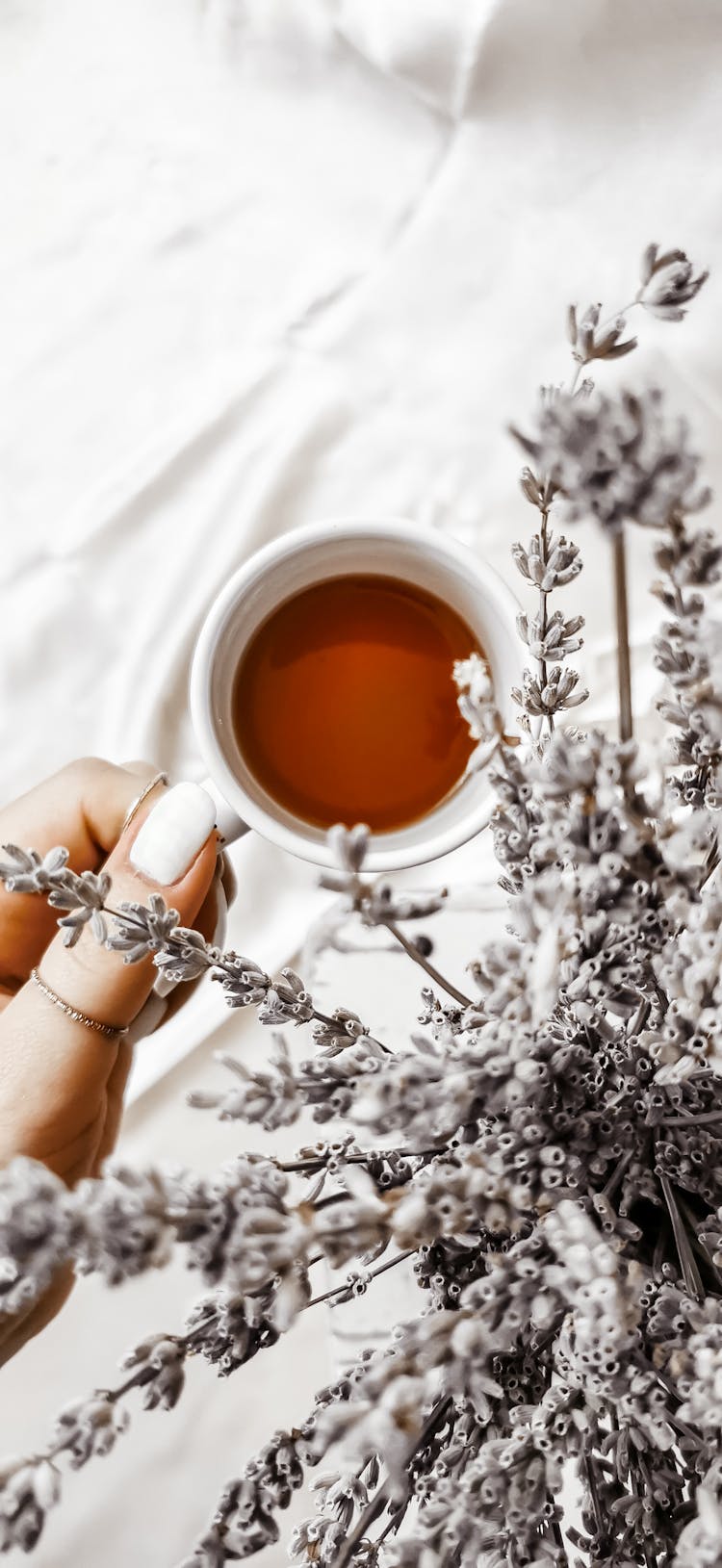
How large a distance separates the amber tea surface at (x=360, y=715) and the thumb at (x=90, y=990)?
161 mm

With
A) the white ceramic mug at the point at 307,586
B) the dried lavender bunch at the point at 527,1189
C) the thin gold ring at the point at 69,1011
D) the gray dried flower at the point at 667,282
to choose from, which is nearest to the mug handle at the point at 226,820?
the white ceramic mug at the point at 307,586

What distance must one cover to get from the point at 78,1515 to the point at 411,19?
3.60 feet

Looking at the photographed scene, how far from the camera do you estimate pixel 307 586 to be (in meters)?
0.71

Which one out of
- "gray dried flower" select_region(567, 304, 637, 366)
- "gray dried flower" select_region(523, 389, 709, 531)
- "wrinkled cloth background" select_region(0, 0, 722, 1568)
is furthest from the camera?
"wrinkled cloth background" select_region(0, 0, 722, 1568)

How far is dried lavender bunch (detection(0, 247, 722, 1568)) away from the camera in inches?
9.5

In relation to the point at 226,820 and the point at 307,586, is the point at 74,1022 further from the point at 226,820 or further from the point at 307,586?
the point at 307,586

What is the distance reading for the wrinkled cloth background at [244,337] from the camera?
2.67 ft

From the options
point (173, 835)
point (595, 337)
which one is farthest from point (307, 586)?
point (595, 337)

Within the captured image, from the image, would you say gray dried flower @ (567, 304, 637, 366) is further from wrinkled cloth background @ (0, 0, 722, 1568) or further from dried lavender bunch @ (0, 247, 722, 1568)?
wrinkled cloth background @ (0, 0, 722, 1568)

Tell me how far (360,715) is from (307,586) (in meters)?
0.11

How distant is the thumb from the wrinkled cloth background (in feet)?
0.84

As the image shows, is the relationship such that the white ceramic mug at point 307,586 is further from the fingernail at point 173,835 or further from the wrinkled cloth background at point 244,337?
the wrinkled cloth background at point 244,337

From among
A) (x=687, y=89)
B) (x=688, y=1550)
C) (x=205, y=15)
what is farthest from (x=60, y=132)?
(x=688, y=1550)

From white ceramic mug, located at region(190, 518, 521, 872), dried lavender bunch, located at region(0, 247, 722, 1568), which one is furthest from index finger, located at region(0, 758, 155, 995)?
dried lavender bunch, located at region(0, 247, 722, 1568)
